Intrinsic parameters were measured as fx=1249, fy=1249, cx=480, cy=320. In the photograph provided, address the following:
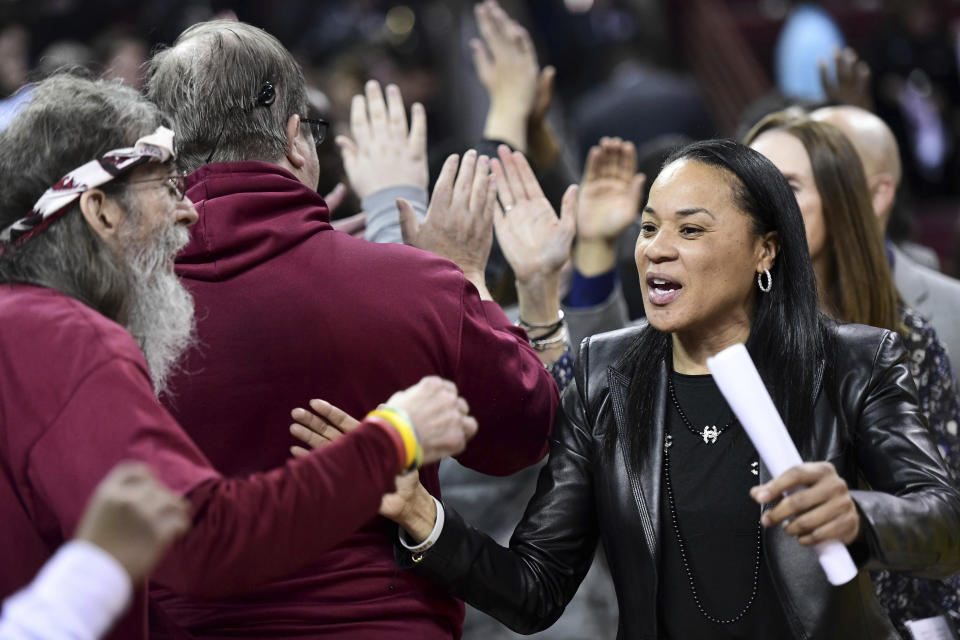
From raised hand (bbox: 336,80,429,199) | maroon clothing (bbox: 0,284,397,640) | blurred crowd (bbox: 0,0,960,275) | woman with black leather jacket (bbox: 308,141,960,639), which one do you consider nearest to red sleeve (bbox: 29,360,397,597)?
maroon clothing (bbox: 0,284,397,640)

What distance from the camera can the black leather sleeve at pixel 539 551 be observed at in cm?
239

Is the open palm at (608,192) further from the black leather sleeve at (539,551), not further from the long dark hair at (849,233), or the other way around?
the black leather sleeve at (539,551)

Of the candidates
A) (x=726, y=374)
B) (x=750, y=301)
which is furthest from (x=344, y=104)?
(x=726, y=374)

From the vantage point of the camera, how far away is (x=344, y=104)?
243 inches

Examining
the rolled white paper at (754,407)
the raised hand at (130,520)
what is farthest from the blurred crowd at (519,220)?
the rolled white paper at (754,407)

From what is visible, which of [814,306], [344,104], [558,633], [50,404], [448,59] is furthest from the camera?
[448,59]

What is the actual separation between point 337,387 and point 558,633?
1302mm

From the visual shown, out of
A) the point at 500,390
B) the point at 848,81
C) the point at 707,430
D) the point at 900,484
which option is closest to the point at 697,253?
the point at 707,430

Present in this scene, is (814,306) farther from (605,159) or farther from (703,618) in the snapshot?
(605,159)

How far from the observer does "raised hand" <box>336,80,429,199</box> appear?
3.06 meters

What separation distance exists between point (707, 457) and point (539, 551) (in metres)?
0.38

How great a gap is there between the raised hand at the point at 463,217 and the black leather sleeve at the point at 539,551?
15.8 inches

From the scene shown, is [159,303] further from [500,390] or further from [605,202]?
[605,202]

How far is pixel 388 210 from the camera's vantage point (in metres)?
2.99
